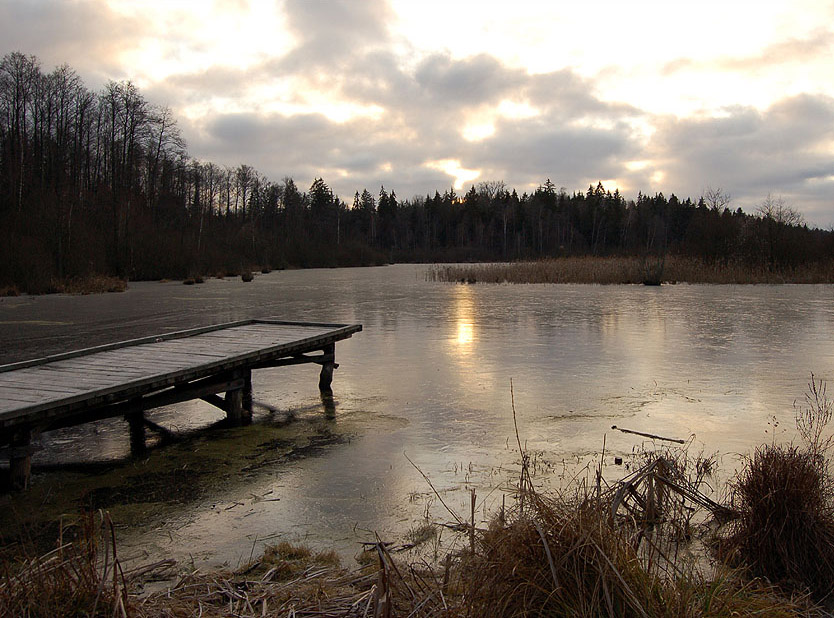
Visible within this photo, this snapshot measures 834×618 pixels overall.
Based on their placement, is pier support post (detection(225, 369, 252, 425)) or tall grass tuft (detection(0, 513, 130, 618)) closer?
tall grass tuft (detection(0, 513, 130, 618))

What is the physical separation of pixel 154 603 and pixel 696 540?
2.75m

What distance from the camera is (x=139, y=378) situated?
4.89 metres

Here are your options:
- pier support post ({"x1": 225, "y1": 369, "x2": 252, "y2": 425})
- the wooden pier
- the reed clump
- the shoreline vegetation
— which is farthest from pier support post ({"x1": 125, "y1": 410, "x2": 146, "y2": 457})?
the reed clump

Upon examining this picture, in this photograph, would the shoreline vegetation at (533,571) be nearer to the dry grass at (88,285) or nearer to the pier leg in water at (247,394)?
the pier leg in water at (247,394)

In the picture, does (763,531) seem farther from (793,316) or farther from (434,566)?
(793,316)

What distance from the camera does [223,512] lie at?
3.96 m

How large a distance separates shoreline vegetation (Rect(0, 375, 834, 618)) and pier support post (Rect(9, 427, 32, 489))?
0.91 meters

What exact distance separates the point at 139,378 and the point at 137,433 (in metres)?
1.13

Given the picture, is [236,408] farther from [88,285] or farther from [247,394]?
[88,285]

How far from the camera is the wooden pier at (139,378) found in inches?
165

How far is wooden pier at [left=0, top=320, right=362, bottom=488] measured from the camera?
420 centimetres

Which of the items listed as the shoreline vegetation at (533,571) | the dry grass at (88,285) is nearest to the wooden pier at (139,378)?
the shoreline vegetation at (533,571)

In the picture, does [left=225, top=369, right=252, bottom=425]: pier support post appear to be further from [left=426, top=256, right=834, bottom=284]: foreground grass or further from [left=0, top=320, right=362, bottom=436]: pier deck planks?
[left=426, top=256, right=834, bottom=284]: foreground grass

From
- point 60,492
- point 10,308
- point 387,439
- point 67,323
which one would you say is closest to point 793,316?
point 387,439
